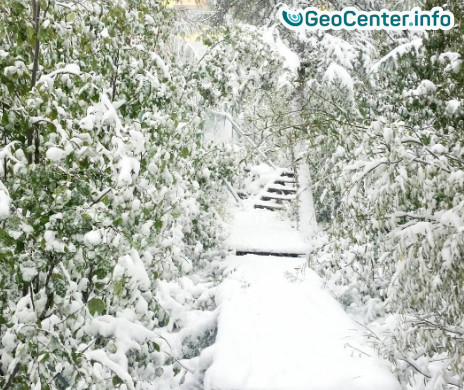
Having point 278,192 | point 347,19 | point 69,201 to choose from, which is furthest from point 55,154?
point 278,192

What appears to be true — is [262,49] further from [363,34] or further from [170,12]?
[363,34]

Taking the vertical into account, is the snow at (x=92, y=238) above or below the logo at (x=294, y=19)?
below

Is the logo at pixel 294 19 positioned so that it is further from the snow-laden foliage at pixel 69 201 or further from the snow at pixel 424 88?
the snow-laden foliage at pixel 69 201

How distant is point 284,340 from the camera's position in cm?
499

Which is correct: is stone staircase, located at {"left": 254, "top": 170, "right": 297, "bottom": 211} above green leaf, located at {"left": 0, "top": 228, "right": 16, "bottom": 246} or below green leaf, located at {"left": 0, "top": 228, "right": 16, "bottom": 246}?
below

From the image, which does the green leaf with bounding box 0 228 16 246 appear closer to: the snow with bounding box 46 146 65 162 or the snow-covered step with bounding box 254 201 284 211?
the snow with bounding box 46 146 65 162

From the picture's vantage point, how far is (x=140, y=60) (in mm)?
3857

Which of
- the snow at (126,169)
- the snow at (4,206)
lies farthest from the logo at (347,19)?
the snow at (4,206)

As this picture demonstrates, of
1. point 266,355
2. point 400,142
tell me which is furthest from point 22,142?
point 266,355

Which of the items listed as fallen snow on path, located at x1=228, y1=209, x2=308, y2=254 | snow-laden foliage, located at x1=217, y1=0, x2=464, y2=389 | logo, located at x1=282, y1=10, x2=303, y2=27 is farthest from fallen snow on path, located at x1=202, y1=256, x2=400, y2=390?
logo, located at x1=282, y1=10, x2=303, y2=27

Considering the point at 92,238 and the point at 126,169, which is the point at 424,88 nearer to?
the point at 126,169

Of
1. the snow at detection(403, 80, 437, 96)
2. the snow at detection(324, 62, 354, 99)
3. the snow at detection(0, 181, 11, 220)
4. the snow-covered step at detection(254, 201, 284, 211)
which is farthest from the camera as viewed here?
the snow-covered step at detection(254, 201, 284, 211)

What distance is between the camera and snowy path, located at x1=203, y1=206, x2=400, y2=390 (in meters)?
4.16

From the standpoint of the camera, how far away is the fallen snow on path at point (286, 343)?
415 cm
